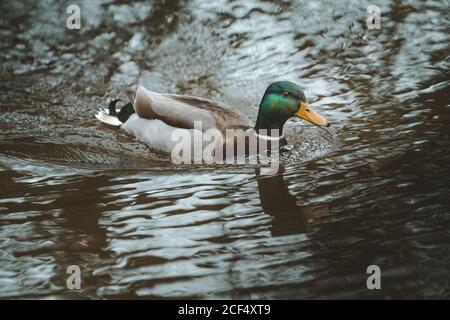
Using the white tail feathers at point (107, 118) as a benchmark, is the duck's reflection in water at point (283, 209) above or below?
below

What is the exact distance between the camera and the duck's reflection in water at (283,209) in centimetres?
486

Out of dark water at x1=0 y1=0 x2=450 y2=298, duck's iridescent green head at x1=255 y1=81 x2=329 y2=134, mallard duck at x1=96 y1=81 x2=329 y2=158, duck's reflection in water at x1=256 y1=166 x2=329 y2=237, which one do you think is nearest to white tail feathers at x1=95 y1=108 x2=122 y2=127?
dark water at x1=0 y1=0 x2=450 y2=298

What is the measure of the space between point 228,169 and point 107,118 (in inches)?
75.0

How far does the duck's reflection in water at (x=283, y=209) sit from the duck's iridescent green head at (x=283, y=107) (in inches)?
31.7

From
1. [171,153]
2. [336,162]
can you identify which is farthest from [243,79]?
[336,162]

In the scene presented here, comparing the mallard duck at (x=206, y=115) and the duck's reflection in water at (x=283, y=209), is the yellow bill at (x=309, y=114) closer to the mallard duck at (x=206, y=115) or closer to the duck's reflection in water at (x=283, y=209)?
the mallard duck at (x=206, y=115)

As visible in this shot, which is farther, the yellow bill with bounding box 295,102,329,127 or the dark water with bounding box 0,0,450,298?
the yellow bill with bounding box 295,102,329,127

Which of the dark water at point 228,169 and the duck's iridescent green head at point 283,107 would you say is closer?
the dark water at point 228,169

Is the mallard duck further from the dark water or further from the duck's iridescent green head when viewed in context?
the dark water

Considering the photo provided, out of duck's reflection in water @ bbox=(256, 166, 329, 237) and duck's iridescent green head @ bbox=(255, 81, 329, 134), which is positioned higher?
duck's iridescent green head @ bbox=(255, 81, 329, 134)

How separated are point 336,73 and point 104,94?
2.57 metres

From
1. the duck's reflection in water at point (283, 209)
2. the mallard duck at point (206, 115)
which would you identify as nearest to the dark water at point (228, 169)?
the duck's reflection in water at point (283, 209)

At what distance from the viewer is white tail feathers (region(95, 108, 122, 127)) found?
24.5 feet
